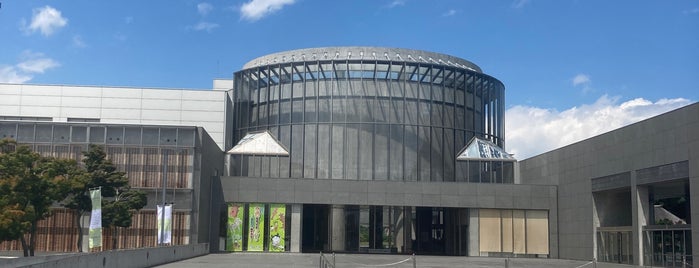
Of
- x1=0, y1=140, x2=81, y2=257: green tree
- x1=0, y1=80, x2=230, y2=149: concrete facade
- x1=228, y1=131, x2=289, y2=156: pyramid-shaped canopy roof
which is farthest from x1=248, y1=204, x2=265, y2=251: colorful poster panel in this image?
x1=0, y1=140, x2=81, y2=257: green tree

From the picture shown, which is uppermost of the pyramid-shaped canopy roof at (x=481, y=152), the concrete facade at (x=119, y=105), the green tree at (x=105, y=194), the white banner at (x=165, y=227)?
the concrete facade at (x=119, y=105)

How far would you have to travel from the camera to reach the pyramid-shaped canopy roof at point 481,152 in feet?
200

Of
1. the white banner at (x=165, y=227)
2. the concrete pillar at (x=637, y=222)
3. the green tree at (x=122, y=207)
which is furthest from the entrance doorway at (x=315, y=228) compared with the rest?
the concrete pillar at (x=637, y=222)

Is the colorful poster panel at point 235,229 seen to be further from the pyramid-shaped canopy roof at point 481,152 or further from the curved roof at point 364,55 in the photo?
the pyramid-shaped canopy roof at point 481,152

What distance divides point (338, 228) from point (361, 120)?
9.17m

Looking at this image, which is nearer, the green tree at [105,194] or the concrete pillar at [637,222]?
the green tree at [105,194]

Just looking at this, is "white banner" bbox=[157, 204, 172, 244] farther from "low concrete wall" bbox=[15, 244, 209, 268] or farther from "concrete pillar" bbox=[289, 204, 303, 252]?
"concrete pillar" bbox=[289, 204, 303, 252]

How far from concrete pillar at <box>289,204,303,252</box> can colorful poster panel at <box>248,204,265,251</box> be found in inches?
84.8

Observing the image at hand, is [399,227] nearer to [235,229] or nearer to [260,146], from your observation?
[260,146]

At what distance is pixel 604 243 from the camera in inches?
1919

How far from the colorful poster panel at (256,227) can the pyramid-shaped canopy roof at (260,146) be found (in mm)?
6109

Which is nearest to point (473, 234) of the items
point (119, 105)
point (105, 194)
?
point (105, 194)

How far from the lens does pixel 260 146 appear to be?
6041cm

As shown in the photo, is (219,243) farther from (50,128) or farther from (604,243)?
(604,243)
